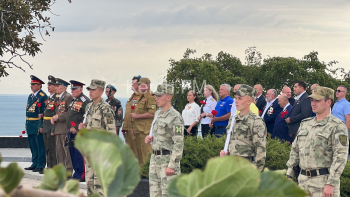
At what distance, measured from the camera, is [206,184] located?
0.59 m

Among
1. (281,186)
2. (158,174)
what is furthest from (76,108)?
(281,186)

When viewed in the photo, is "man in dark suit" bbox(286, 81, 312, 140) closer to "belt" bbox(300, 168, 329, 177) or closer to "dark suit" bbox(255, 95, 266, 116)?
"dark suit" bbox(255, 95, 266, 116)

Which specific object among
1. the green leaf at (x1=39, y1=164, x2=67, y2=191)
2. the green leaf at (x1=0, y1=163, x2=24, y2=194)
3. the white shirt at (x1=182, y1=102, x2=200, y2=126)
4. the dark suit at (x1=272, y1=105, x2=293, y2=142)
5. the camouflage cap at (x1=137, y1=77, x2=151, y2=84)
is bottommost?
the dark suit at (x1=272, y1=105, x2=293, y2=142)

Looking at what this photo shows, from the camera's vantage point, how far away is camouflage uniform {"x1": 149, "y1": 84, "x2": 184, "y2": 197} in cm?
552

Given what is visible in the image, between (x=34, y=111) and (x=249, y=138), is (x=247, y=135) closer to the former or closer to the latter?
(x=249, y=138)

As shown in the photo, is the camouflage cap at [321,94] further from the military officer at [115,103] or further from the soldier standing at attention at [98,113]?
the military officer at [115,103]

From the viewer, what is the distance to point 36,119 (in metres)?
10.3

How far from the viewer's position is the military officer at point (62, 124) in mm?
9211

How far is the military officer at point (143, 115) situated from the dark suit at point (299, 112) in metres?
2.78

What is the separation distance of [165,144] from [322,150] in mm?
1990

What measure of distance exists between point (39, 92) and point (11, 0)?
90.1 inches

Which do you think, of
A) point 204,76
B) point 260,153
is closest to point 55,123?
point 260,153

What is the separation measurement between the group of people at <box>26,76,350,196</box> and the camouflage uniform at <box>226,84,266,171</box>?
0.01 m

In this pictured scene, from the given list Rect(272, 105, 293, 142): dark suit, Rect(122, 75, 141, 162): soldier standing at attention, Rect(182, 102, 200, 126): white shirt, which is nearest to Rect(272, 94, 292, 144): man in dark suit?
Rect(272, 105, 293, 142): dark suit
